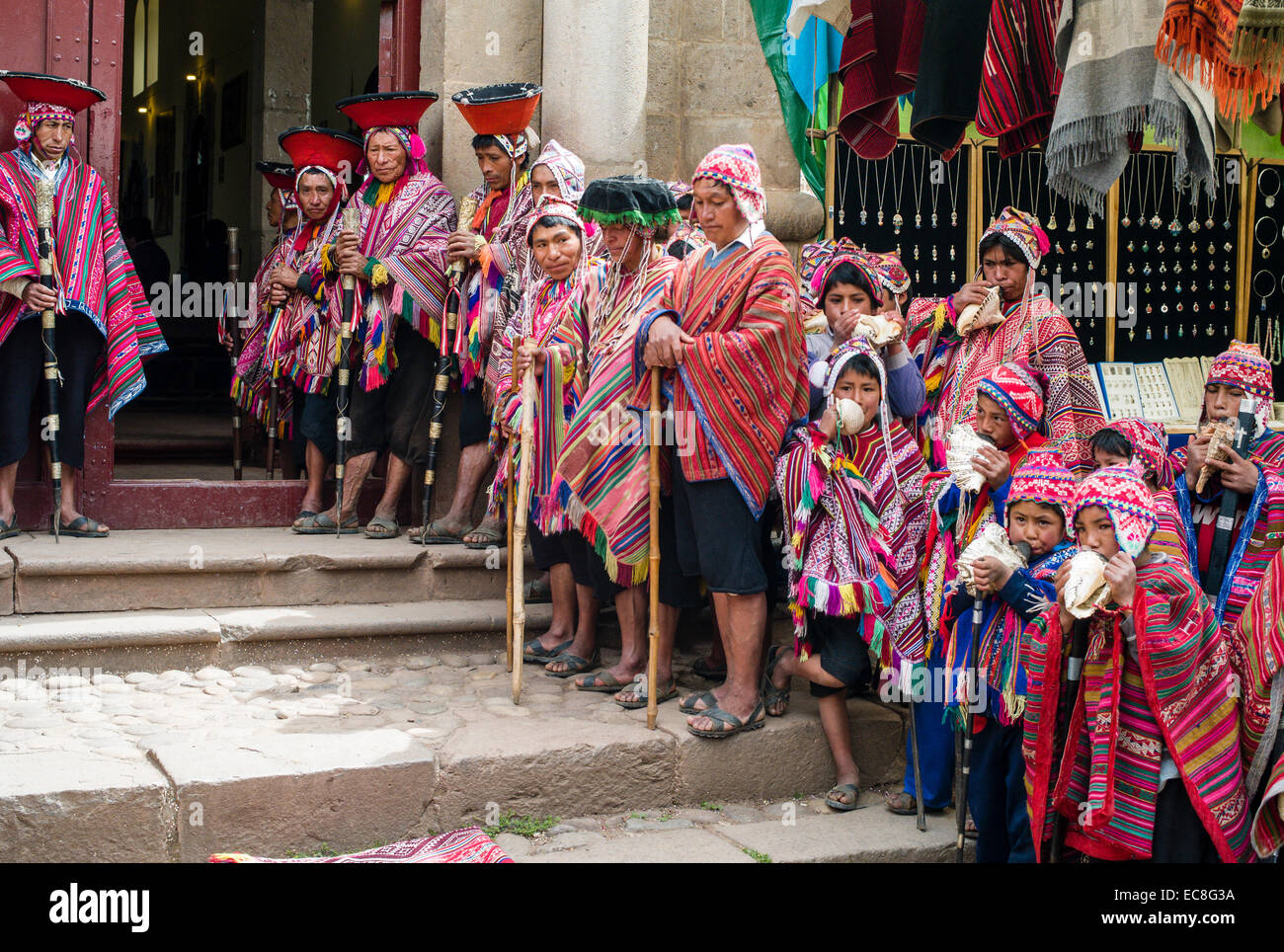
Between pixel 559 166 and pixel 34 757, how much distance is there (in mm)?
3348

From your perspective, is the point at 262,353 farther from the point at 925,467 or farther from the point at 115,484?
the point at 925,467

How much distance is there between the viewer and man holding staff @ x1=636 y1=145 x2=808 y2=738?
482 cm

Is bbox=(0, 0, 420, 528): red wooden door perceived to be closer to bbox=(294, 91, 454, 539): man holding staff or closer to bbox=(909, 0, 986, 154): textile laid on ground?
bbox=(294, 91, 454, 539): man holding staff

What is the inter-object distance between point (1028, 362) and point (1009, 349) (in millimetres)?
133

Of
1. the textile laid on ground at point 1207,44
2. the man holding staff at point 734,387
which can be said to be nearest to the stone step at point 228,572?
the man holding staff at point 734,387

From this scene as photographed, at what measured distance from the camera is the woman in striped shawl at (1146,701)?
Result: 3717mm

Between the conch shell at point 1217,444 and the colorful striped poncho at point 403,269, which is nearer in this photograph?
the conch shell at point 1217,444

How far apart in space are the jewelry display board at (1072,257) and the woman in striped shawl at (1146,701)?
15.4 feet

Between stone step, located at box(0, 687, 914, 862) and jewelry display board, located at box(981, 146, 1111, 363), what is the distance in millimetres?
4115

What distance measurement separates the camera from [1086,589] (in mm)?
3635

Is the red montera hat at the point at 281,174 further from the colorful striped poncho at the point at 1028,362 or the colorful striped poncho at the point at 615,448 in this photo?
the colorful striped poncho at the point at 1028,362

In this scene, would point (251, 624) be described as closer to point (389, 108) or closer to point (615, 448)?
point (615, 448)

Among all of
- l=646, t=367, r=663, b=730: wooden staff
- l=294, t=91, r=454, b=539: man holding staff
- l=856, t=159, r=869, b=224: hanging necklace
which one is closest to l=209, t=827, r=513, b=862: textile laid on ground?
l=646, t=367, r=663, b=730: wooden staff
